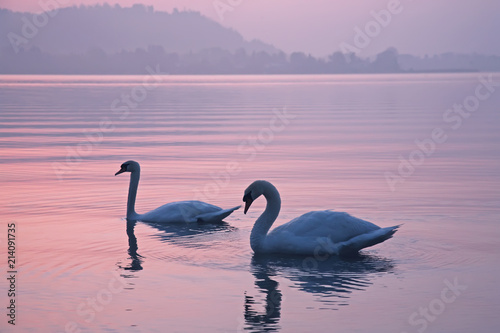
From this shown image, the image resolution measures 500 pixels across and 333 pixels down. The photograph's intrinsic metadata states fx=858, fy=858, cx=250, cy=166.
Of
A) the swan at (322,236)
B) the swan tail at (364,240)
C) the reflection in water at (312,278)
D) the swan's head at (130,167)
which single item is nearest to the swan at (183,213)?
the swan's head at (130,167)

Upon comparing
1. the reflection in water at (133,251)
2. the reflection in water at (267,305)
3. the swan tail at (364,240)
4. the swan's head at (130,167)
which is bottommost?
the reflection in water at (267,305)

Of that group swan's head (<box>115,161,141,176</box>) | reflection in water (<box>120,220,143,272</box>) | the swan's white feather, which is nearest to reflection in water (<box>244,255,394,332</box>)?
reflection in water (<box>120,220,143,272</box>)

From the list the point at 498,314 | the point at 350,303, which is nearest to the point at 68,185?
the point at 350,303

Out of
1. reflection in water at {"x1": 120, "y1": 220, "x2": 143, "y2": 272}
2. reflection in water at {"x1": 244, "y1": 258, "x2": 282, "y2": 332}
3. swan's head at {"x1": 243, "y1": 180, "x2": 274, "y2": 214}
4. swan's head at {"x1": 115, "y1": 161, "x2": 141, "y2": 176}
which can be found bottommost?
reflection in water at {"x1": 244, "y1": 258, "x2": 282, "y2": 332}

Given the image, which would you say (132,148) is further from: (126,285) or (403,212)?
(126,285)

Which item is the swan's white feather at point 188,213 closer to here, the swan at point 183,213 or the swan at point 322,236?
the swan at point 183,213

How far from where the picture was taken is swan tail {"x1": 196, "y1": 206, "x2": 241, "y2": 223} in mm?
14867

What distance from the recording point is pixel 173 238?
13867 mm

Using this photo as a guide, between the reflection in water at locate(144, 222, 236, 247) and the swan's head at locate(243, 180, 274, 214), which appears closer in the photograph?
the swan's head at locate(243, 180, 274, 214)

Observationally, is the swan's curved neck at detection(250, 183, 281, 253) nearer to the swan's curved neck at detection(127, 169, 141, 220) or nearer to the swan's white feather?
the swan's white feather

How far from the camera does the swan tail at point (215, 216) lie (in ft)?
48.8

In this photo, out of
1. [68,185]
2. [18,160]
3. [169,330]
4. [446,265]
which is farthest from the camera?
Result: [18,160]

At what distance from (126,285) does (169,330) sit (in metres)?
2.04

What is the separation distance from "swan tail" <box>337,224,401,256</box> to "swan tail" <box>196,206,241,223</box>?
3085 millimetres
